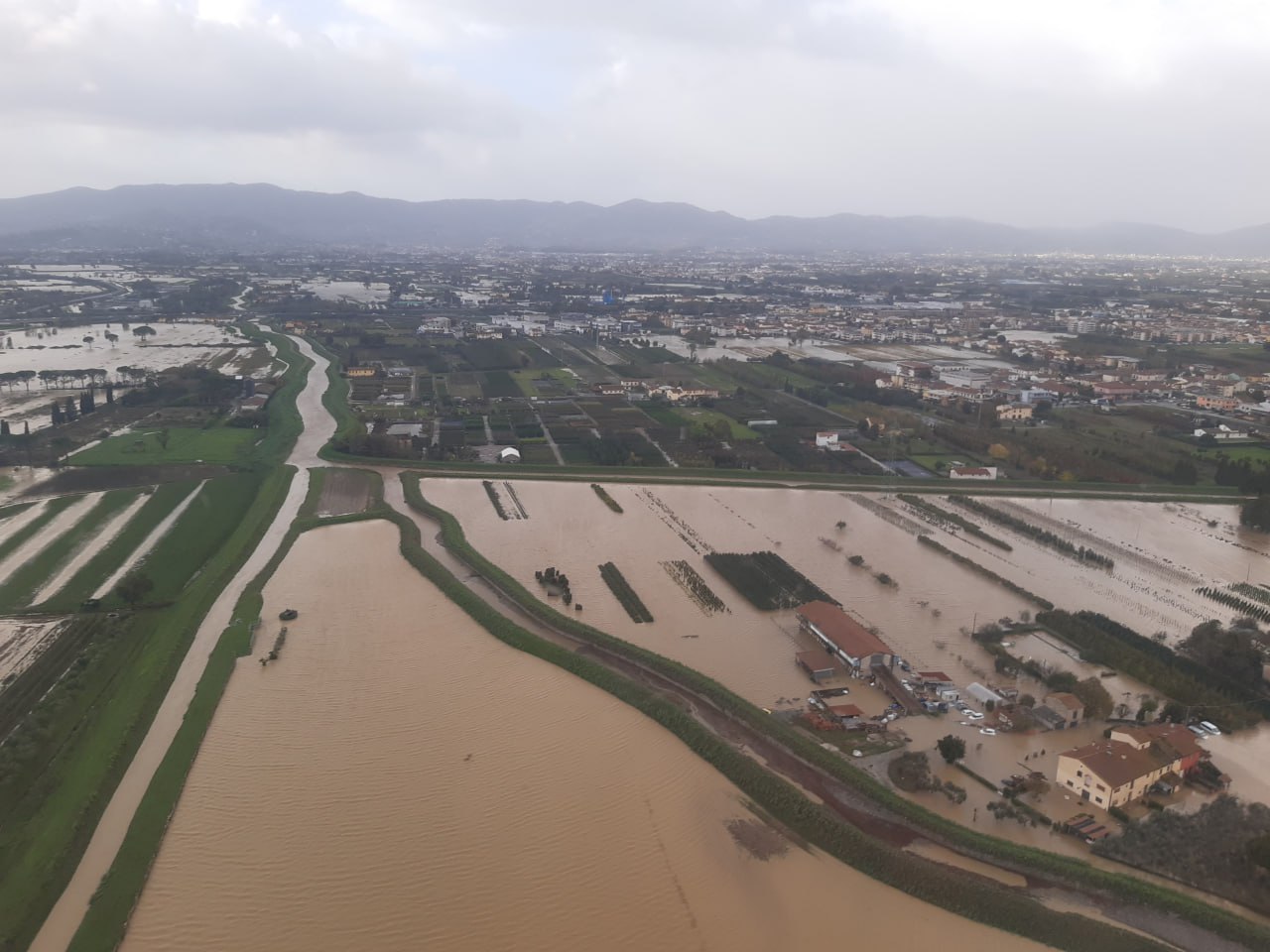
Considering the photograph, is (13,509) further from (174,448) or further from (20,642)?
(20,642)

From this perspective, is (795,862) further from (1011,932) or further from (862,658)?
(862,658)

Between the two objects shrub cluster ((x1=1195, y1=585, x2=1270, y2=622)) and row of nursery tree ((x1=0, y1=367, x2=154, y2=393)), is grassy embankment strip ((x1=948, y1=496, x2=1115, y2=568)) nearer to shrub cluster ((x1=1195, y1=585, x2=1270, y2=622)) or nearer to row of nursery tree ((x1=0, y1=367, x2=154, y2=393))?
shrub cluster ((x1=1195, y1=585, x2=1270, y2=622))

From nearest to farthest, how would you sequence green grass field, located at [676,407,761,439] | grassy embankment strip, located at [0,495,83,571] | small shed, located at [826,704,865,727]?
small shed, located at [826,704,865,727] → grassy embankment strip, located at [0,495,83,571] → green grass field, located at [676,407,761,439]

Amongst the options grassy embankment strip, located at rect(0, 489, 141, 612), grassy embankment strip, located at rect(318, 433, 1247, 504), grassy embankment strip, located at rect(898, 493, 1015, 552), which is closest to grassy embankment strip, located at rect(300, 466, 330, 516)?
grassy embankment strip, located at rect(318, 433, 1247, 504)

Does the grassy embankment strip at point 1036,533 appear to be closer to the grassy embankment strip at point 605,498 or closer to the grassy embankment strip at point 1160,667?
the grassy embankment strip at point 1160,667

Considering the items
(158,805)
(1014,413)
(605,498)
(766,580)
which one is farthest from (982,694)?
(1014,413)

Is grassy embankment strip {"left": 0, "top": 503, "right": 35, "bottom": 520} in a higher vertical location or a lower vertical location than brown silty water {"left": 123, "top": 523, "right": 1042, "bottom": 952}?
higher

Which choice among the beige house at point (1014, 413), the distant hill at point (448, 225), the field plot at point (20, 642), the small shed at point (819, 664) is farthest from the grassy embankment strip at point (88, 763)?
the distant hill at point (448, 225)
